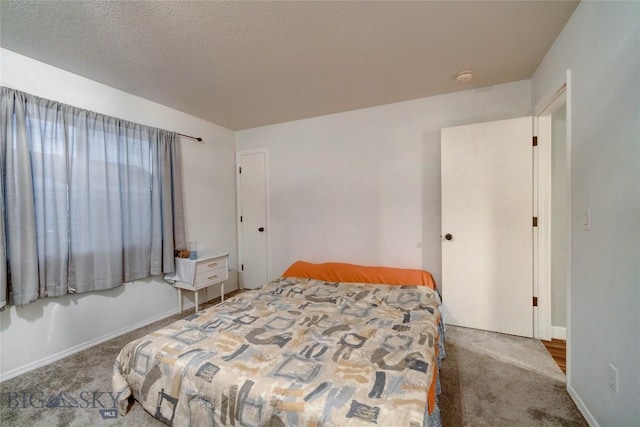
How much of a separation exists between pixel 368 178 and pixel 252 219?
180 centimetres

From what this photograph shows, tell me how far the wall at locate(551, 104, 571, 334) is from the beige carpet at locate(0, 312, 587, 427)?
0.42 metres

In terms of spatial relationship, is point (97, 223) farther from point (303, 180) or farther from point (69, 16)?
point (303, 180)

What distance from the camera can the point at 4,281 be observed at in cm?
176

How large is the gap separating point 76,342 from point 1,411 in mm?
694

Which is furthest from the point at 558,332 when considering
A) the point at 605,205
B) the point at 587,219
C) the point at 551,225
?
the point at 605,205

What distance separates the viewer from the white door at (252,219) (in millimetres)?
3703

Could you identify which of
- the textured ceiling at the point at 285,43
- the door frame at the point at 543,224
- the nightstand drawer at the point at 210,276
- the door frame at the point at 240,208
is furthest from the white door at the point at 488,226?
the nightstand drawer at the point at 210,276

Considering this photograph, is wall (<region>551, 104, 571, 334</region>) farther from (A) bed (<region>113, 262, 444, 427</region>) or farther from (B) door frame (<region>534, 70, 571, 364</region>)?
(A) bed (<region>113, 262, 444, 427</region>)

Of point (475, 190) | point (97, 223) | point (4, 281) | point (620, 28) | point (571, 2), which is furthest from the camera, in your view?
point (475, 190)

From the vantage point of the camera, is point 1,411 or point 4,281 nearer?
point 1,411

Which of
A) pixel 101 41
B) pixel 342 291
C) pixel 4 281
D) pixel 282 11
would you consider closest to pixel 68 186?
pixel 4 281

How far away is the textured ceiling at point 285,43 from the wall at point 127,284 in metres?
0.14

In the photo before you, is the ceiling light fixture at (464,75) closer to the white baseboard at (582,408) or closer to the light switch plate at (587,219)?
the light switch plate at (587,219)

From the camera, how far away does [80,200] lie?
2.18 m
